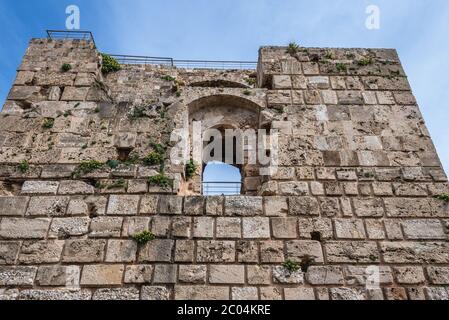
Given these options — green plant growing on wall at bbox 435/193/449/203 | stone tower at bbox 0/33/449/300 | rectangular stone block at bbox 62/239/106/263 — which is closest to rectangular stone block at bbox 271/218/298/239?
stone tower at bbox 0/33/449/300

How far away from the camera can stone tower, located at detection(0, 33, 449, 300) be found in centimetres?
438

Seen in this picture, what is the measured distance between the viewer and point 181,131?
5.74 metres

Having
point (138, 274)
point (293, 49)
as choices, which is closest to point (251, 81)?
point (293, 49)

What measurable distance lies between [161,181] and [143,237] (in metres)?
0.89

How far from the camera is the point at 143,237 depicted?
457cm

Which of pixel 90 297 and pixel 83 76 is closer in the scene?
pixel 90 297

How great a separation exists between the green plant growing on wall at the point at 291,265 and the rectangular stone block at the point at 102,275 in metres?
2.08

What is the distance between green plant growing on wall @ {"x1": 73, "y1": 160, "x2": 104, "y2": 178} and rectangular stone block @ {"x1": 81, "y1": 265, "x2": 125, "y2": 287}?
1454 millimetres

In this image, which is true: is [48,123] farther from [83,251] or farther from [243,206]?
[243,206]

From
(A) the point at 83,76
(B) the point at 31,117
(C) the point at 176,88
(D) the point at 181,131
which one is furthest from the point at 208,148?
(B) the point at 31,117

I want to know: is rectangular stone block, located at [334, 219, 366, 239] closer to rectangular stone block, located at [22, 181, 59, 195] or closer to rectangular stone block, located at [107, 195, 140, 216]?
rectangular stone block, located at [107, 195, 140, 216]
